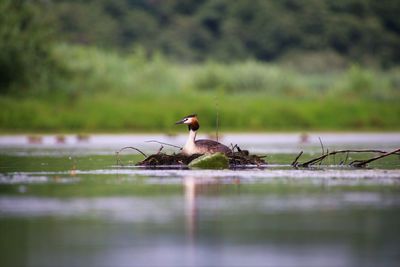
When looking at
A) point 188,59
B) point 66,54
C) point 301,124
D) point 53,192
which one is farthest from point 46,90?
point 53,192

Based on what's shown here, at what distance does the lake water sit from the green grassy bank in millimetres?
19688

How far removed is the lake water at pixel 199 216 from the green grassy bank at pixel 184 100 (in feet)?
64.6

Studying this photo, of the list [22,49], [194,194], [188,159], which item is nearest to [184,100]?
[22,49]

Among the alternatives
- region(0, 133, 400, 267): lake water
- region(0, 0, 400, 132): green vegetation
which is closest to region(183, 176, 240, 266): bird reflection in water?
Answer: region(0, 133, 400, 267): lake water

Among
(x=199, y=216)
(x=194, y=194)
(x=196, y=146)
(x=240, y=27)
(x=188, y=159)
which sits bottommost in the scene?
(x=199, y=216)

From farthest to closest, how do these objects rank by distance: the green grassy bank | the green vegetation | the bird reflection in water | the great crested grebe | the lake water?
the green vegetation → the green grassy bank → the great crested grebe → the bird reflection in water → the lake water

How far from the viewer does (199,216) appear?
1309cm

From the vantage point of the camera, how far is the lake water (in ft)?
34.9

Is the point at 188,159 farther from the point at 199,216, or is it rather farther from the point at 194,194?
the point at 199,216

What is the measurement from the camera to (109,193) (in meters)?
15.6

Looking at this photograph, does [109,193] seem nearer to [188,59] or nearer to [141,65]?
[141,65]

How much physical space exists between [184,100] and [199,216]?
96.8 ft

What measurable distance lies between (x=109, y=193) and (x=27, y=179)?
8.10 feet

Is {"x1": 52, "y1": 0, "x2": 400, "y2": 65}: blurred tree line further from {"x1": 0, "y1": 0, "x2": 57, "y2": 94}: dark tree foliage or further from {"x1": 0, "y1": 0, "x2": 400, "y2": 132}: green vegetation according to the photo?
{"x1": 0, "y1": 0, "x2": 57, "y2": 94}: dark tree foliage
